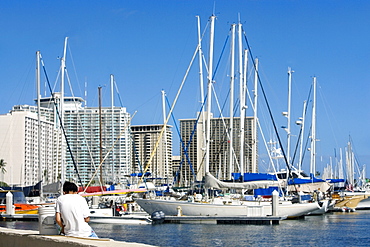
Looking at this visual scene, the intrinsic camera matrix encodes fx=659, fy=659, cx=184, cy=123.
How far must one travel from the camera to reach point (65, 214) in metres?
11.9

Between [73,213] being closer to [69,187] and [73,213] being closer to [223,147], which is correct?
[69,187]

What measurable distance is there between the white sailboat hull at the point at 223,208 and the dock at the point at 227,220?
941 mm

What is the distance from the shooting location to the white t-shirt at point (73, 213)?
11789 millimetres

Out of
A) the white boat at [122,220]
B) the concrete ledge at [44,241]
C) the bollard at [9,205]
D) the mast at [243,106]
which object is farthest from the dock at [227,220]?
the concrete ledge at [44,241]

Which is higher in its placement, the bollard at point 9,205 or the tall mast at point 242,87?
the tall mast at point 242,87

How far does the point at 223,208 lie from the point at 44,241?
38.2m

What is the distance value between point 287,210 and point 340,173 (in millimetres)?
80253

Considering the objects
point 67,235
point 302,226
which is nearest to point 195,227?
point 302,226

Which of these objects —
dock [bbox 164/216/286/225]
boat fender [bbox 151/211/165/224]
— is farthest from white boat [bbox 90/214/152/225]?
dock [bbox 164/216/286/225]

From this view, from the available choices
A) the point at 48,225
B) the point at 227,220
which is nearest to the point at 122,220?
the point at 227,220

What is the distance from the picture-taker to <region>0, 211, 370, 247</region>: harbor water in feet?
120

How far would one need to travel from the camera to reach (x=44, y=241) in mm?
11922

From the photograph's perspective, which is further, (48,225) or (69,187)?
(48,225)

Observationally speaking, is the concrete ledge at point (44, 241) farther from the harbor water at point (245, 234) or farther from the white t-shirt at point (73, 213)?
the harbor water at point (245, 234)
